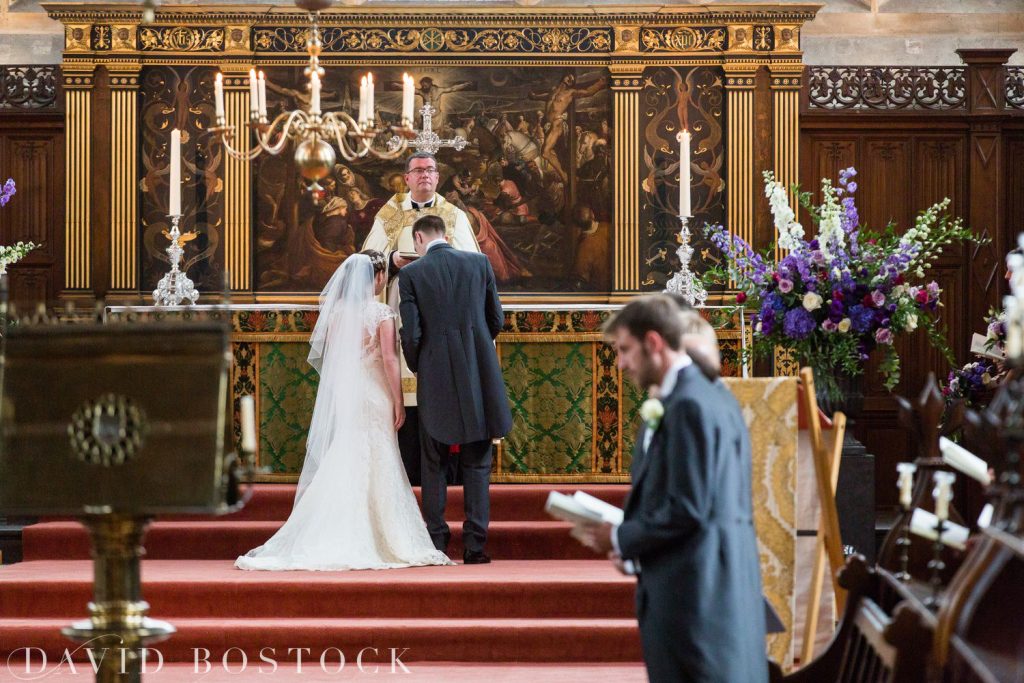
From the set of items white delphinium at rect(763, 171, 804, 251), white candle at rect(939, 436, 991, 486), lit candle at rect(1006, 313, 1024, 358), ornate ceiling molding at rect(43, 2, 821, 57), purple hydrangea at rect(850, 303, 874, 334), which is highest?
ornate ceiling molding at rect(43, 2, 821, 57)

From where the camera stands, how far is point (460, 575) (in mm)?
6812

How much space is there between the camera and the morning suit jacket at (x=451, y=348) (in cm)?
720

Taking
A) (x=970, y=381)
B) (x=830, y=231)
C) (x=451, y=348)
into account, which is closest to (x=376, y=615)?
(x=451, y=348)

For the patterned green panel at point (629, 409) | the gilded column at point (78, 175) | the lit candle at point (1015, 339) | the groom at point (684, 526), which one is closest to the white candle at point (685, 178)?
the patterned green panel at point (629, 409)

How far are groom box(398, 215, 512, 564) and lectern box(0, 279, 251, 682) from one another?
393cm

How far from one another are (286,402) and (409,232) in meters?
1.51

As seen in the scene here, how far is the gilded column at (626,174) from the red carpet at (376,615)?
3.89 m

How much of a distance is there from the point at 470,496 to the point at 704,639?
12.2 feet

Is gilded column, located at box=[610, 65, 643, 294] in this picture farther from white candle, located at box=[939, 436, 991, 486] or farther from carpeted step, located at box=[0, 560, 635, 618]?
white candle, located at box=[939, 436, 991, 486]

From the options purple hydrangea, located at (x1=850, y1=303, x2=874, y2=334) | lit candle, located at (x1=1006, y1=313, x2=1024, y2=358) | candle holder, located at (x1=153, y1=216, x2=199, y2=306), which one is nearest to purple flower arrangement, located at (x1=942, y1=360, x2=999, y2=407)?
purple hydrangea, located at (x1=850, y1=303, x2=874, y2=334)

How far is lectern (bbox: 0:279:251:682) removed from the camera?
319 centimetres

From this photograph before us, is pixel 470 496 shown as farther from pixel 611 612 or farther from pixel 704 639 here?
pixel 704 639

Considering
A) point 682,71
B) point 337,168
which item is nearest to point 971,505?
point 682,71

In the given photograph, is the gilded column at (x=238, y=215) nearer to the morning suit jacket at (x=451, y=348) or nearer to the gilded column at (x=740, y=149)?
the morning suit jacket at (x=451, y=348)
